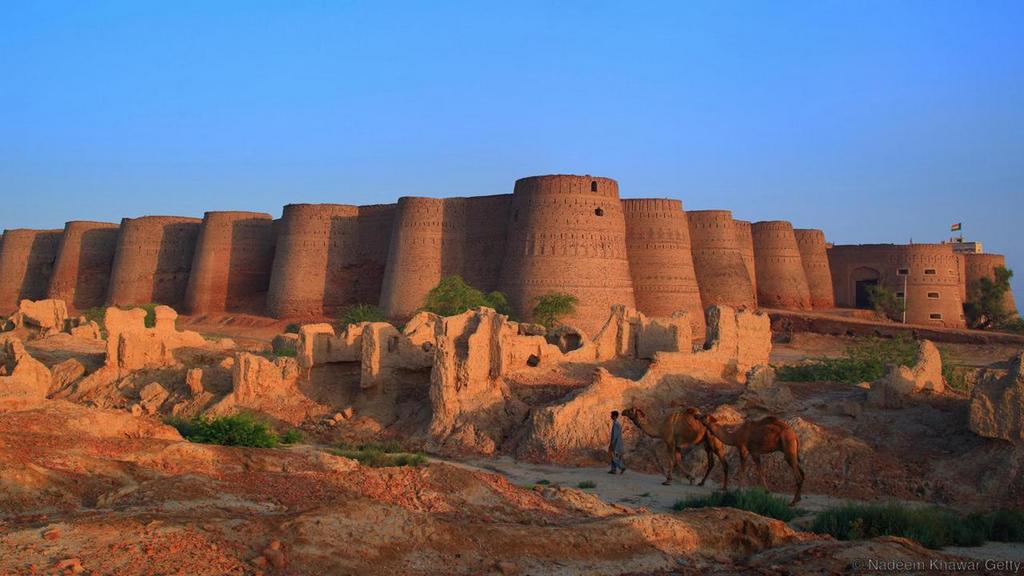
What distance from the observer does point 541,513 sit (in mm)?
8000

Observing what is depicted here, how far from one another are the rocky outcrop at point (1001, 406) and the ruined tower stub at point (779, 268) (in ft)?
87.1

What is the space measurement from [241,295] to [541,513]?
105 feet

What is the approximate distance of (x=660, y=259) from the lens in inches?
1215

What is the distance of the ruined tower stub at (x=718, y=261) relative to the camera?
33.2m

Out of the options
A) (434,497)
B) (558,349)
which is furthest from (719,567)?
(558,349)

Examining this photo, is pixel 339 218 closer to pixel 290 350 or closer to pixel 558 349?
pixel 290 350

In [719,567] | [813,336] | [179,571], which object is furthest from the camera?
[813,336]

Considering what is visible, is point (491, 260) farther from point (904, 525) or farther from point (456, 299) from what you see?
point (904, 525)

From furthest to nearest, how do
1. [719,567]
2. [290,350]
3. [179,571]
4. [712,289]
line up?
1. [712,289]
2. [290,350]
3. [719,567]
4. [179,571]

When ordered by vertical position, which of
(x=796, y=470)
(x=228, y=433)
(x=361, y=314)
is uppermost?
(x=361, y=314)

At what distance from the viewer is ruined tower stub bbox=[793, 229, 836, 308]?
3806 centimetres

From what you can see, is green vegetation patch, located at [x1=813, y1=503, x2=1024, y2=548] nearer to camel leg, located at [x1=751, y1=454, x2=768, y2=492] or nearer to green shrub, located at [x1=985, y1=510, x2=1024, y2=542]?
green shrub, located at [x1=985, y1=510, x2=1024, y2=542]

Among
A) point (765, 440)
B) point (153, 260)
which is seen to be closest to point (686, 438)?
point (765, 440)

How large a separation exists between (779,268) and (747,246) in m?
1.53
